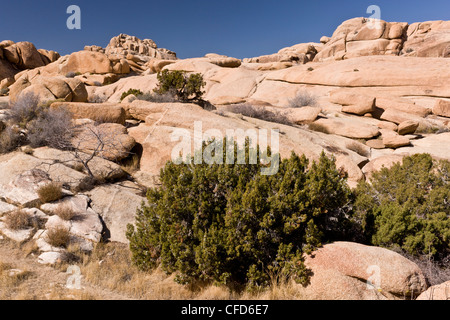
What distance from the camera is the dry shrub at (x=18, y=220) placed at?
561 centimetres

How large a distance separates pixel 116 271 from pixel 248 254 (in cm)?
251

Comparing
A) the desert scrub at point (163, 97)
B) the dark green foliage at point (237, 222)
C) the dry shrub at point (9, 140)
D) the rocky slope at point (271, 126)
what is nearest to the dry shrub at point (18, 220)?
the rocky slope at point (271, 126)

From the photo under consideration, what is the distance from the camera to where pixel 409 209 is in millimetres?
5879

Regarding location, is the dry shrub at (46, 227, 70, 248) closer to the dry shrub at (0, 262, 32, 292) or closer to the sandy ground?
the sandy ground

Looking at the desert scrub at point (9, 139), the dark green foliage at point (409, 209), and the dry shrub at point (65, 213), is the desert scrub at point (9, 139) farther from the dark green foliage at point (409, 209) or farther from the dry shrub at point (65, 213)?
the dark green foliage at point (409, 209)

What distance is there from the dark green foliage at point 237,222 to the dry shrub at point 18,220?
2.79 metres

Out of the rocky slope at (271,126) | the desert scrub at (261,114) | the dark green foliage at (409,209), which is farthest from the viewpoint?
the desert scrub at (261,114)

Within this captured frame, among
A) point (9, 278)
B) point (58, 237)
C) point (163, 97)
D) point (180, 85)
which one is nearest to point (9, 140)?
point (58, 237)

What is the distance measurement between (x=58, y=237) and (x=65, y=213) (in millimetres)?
784

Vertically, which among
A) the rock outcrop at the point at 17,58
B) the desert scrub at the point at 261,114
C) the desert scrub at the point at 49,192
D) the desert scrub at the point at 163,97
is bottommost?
the desert scrub at the point at 49,192

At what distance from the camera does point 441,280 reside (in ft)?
14.1

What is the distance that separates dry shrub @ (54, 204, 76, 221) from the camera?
5.98 metres

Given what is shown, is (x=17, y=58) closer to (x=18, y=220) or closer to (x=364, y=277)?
(x=18, y=220)
